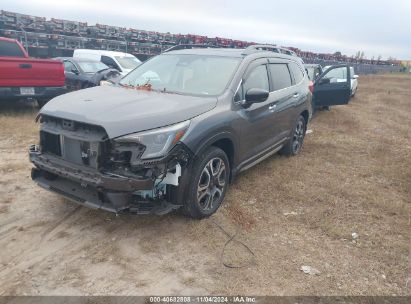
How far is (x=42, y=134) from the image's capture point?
12.9 feet

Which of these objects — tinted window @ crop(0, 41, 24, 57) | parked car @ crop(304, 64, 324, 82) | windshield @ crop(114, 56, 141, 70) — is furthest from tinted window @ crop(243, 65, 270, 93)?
windshield @ crop(114, 56, 141, 70)

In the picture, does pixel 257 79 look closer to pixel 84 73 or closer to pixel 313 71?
pixel 84 73

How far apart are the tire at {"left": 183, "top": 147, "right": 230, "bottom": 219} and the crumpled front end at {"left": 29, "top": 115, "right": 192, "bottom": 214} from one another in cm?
19

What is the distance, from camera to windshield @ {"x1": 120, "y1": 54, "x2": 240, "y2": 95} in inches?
175

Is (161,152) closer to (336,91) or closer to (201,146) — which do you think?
(201,146)

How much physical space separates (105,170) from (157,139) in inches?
22.1

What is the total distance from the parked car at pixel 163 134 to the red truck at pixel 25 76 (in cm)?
426

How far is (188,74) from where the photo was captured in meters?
4.68

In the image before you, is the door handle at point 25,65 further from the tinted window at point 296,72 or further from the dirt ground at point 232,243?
the tinted window at point 296,72

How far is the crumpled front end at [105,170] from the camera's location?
131 inches

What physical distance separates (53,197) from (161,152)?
6.35 ft

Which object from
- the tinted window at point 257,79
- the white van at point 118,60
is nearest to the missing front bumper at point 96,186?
the tinted window at point 257,79

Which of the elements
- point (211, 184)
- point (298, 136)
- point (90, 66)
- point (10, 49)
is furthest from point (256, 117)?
point (90, 66)

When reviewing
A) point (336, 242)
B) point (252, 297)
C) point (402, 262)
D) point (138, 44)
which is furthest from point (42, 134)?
point (138, 44)
